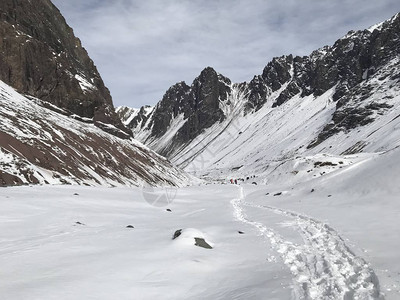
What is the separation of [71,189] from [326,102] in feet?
634

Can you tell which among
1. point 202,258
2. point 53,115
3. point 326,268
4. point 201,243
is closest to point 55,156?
point 53,115

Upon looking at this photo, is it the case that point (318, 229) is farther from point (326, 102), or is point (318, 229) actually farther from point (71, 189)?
point (326, 102)

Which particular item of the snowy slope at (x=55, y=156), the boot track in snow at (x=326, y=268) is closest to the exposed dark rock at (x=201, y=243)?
the boot track in snow at (x=326, y=268)

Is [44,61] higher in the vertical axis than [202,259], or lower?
higher

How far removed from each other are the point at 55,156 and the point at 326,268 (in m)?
37.8

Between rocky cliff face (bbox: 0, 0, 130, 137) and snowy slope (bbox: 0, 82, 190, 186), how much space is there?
740 inches

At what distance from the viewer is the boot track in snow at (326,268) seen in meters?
6.26

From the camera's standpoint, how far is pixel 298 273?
24.9 ft

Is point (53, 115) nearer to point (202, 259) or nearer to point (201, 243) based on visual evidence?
point (201, 243)

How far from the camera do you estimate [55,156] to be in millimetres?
39062

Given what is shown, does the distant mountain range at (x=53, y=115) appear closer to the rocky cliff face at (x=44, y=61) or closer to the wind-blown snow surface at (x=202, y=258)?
the rocky cliff face at (x=44, y=61)

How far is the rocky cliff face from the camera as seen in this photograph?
2857 inches

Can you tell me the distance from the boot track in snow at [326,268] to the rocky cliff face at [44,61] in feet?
251

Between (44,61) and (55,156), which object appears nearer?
(55,156)
